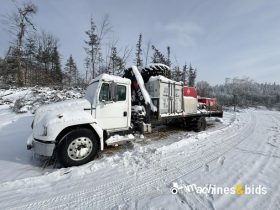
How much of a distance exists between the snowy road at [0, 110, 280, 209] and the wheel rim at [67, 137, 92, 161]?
354 mm

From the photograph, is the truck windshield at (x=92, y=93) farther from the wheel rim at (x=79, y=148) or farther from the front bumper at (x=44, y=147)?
the front bumper at (x=44, y=147)

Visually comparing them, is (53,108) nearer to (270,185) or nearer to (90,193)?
(90,193)

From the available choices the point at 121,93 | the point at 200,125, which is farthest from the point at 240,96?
the point at 121,93

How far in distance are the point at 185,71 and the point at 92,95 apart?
51.9 m

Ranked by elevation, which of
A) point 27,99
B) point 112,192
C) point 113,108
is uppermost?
point 27,99

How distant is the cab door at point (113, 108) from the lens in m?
5.63

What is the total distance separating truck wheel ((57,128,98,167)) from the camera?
460 centimetres

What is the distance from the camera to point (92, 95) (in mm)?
5758

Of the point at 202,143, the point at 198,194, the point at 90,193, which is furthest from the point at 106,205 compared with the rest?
the point at 202,143

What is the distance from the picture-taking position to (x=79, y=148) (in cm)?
483

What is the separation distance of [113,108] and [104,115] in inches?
15.1

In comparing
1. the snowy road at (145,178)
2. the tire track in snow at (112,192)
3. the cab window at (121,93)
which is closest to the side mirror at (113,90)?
the cab window at (121,93)

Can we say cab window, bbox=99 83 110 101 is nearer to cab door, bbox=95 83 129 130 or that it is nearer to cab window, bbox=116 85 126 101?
cab door, bbox=95 83 129 130

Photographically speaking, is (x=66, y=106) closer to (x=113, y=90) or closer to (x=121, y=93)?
(x=113, y=90)
